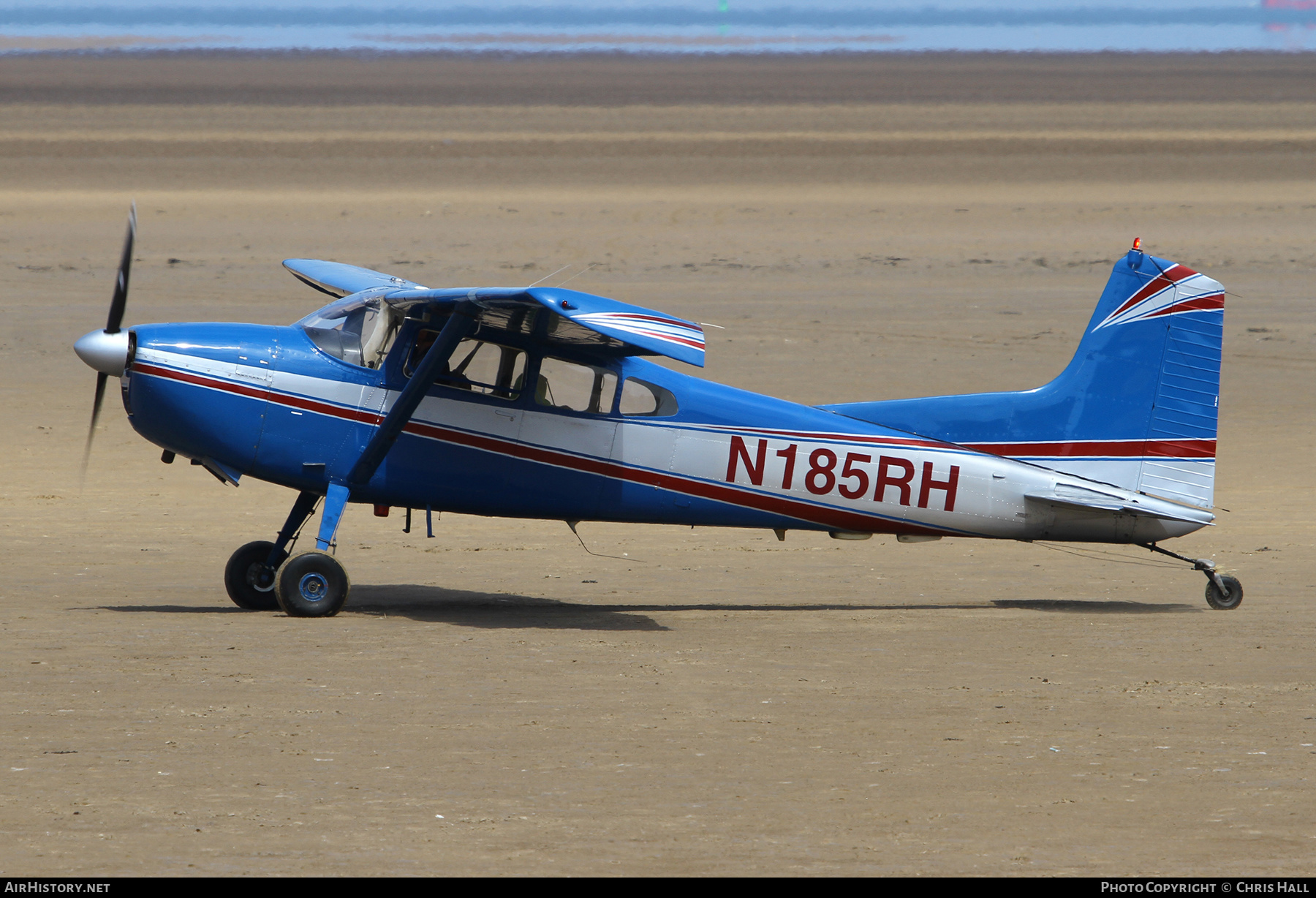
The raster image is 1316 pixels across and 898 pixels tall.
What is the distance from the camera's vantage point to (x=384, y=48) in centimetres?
11394

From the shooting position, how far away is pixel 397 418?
11.5 metres

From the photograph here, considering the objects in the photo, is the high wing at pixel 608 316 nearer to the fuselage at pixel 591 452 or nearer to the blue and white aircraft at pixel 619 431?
the blue and white aircraft at pixel 619 431

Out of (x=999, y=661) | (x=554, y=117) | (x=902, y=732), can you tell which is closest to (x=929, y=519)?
(x=999, y=661)

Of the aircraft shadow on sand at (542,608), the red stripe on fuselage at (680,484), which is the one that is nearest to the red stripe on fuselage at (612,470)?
the red stripe on fuselage at (680,484)

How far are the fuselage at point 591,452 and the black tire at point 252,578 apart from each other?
0.69m

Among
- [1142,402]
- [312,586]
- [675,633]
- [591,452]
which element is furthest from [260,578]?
[1142,402]

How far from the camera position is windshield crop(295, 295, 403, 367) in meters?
11.8

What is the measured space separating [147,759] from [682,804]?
272 centimetres

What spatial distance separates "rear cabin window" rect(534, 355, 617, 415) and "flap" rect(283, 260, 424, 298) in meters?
1.66

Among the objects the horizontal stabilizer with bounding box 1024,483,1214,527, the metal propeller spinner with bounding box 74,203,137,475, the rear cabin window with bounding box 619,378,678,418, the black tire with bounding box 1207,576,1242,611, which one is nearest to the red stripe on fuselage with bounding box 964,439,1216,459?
the horizontal stabilizer with bounding box 1024,483,1214,527

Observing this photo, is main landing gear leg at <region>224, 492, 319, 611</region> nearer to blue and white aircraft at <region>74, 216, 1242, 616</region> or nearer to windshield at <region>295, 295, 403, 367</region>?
blue and white aircraft at <region>74, 216, 1242, 616</region>

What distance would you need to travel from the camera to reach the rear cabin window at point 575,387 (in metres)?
12.0

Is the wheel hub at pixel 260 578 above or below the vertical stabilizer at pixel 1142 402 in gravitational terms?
below

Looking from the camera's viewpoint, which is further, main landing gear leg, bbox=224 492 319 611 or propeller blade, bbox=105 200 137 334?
main landing gear leg, bbox=224 492 319 611
